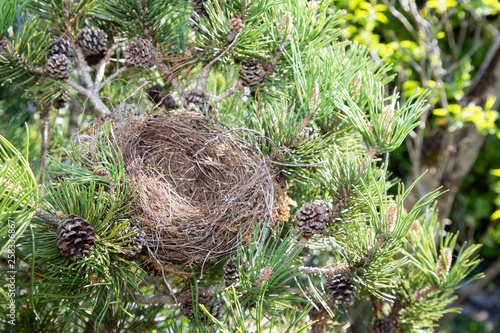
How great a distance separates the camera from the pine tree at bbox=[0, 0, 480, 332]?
581 millimetres

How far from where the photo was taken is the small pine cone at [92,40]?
29.8 inches

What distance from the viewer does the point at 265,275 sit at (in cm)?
58

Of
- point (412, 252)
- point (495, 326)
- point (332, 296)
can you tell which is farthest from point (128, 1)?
point (495, 326)

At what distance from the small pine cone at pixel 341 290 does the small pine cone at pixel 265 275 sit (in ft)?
0.42

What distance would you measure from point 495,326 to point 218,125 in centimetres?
359

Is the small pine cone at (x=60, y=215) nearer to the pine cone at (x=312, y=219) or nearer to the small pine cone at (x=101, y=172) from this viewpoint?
the small pine cone at (x=101, y=172)

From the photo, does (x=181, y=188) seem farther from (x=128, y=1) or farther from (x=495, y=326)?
(x=495, y=326)

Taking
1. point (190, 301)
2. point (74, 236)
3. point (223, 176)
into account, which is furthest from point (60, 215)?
point (223, 176)

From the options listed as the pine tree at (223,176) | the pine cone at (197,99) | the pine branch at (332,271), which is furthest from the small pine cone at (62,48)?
the pine branch at (332,271)

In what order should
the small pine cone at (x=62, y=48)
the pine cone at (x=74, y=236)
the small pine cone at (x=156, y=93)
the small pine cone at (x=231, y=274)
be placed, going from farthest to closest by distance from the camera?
1. the small pine cone at (x=156, y=93)
2. the small pine cone at (x=62, y=48)
3. the small pine cone at (x=231, y=274)
4. the pine cone at (x=74, y=236)

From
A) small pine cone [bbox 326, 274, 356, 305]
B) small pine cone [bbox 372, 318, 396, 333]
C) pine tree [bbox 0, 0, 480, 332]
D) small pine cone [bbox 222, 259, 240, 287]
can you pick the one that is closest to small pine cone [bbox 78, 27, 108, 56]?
pine tree [bbox 0, 0, 480, 332]

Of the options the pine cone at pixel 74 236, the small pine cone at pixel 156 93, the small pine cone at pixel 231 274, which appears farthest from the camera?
the small pine cone at pixel 156 93

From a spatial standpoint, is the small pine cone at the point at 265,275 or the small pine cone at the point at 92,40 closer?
the small pine cone at the point at 265,275

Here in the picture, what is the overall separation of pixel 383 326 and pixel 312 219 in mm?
330
